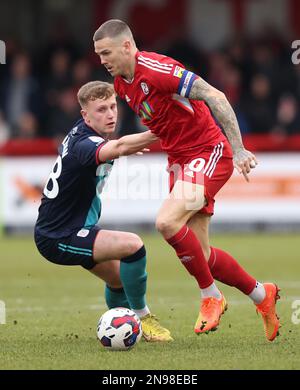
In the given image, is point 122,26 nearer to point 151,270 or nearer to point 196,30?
point 151,270

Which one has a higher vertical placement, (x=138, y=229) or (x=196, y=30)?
(x=196, y=30)

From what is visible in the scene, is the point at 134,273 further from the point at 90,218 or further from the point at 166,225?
the point at 90,218

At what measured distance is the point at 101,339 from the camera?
22.2 feet

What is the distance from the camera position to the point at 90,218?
23.8 feet

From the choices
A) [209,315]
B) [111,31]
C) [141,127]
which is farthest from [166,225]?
[141,127]

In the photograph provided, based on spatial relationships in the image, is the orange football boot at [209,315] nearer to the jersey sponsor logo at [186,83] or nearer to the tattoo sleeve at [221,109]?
the tattoo sleeve at [221,109]

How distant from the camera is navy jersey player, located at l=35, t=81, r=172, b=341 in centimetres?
699

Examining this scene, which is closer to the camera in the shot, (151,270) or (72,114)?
(151,270)

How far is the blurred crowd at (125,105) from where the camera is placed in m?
16.9

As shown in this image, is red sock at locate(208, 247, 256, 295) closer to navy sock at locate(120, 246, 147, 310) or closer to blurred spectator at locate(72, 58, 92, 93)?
navy sock at locate(120, 246, 147, 310)

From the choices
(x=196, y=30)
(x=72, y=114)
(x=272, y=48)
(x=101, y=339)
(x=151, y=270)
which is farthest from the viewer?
→ (x=196, y=30)

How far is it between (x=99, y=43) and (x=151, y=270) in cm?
505
